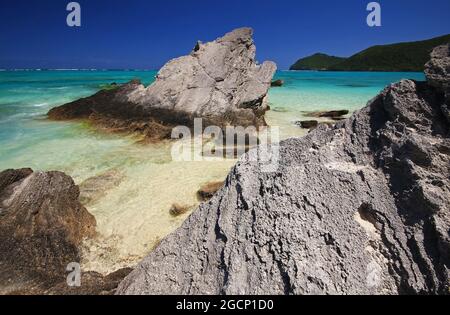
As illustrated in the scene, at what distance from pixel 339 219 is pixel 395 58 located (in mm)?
149755

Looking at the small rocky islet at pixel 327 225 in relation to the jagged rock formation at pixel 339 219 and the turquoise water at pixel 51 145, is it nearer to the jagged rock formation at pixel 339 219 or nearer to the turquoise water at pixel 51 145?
the jagged rock formation at pixel 339 219

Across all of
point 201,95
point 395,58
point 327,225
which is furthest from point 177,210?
point 395,58

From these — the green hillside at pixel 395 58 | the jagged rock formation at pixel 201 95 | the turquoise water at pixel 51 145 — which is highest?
the green hillside at pixel 395 58

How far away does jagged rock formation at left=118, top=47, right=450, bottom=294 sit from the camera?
3.15 meters

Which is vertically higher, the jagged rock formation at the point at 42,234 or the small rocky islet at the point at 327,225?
the small rocky islet at the point at 327,225

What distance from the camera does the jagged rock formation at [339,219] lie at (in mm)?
3152

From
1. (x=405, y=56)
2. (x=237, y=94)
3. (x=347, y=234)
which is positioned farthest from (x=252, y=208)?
(x=405, y=56)

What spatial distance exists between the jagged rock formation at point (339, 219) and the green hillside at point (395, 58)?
12387cm

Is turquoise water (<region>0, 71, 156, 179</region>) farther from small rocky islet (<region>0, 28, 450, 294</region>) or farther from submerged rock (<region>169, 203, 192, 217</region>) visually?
small rocky islet (<region>0, 28, 450, 294</region>)

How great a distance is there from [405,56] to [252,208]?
484 feet

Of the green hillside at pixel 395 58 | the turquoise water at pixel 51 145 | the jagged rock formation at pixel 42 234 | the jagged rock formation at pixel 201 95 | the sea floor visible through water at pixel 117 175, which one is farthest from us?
the green hillside at pixel 395 58

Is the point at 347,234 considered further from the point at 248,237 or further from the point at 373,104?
the point at 373,104

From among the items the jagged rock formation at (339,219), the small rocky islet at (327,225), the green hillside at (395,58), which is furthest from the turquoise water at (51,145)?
the green hillside at (395,58)

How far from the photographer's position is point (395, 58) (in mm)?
128875
